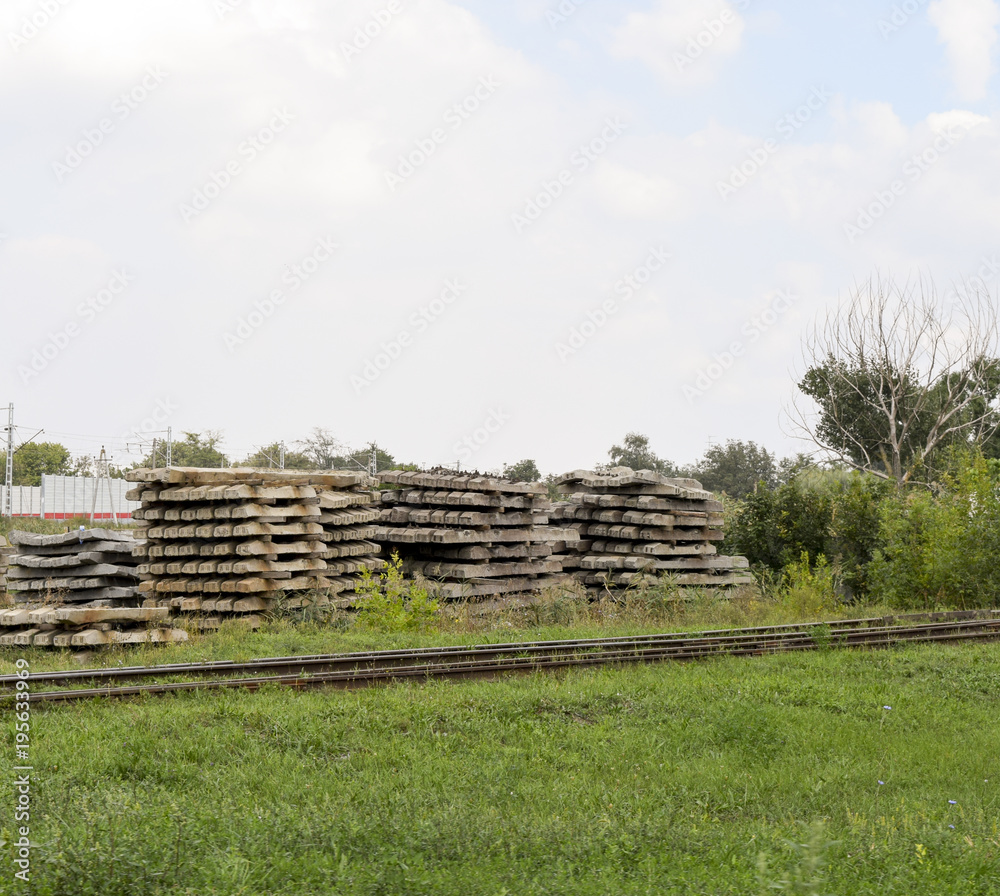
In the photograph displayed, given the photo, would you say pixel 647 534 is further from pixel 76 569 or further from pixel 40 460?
pixel 40 460

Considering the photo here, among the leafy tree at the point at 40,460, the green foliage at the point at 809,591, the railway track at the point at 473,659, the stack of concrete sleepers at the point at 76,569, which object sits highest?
A: the leafy tree at the point at 40,460

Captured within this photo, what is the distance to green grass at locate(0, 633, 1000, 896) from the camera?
415 centimetres

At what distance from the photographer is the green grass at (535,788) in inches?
163

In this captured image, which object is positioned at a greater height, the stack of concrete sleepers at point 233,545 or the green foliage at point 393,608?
the stack of concrete sleepers at point 233,545

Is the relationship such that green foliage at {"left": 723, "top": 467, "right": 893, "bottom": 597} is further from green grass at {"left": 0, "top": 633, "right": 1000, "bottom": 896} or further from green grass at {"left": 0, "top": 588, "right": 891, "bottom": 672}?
green grass at {"left": 0, "top": 633, "right": 1000, "bottom": 896}

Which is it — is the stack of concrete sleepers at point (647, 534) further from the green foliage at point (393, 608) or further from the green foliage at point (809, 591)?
the green foliage at point (393, 608)

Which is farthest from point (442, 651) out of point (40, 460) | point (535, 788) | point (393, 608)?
point (40, 460)

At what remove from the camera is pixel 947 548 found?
15.8 m

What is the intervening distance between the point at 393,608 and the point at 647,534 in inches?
254

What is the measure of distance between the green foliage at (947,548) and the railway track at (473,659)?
214cm

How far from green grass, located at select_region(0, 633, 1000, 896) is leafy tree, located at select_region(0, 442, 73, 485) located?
56111 mm

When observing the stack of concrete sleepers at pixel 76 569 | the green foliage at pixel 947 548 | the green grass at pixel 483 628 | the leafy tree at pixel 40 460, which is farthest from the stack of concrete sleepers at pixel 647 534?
the leafy tree at pixel 40 460

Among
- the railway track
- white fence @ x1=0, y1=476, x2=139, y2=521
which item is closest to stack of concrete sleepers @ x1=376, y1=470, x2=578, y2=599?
the railway track

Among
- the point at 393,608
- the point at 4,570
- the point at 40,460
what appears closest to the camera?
the point at 393,608
